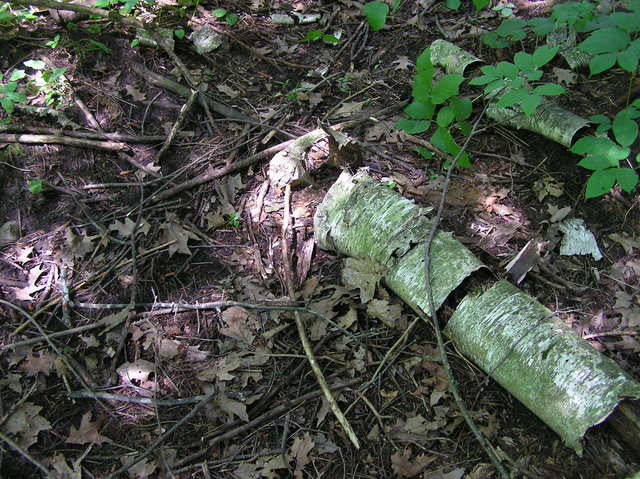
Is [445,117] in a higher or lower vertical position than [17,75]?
higher

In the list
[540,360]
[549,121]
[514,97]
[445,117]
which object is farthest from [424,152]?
[540,360]

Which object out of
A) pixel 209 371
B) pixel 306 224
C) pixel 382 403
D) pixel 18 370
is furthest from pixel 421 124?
pixel 18 370

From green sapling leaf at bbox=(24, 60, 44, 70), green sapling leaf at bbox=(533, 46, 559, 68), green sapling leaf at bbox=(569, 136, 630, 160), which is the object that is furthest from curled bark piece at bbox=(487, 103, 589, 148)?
green sapling leaf at bbox=(24, 60, 44, 70)

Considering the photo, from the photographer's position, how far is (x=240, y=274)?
9.90 feet

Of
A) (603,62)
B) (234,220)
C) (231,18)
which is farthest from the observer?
(231,18)

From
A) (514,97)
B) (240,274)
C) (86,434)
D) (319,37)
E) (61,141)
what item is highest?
(514,97)

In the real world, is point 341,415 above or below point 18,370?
above

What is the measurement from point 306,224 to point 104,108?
219 cm

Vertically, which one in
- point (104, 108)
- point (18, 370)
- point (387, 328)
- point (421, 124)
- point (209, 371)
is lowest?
point (18, 370)

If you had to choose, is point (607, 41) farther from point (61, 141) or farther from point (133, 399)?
point (61, 141)

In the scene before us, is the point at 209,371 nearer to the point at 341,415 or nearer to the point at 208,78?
the point at 341,415

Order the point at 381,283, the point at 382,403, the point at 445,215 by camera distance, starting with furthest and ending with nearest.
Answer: the point at 445,215 < the point at 381,283 < the point at 382,403

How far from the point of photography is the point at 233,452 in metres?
2.34

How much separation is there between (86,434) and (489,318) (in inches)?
90.4
